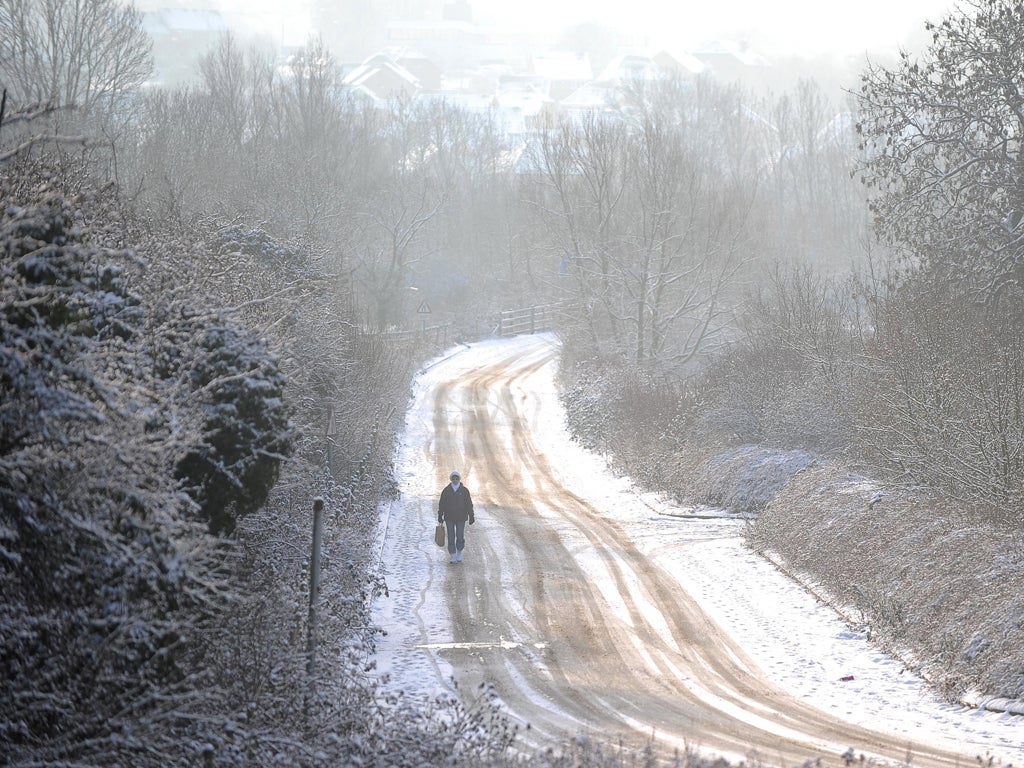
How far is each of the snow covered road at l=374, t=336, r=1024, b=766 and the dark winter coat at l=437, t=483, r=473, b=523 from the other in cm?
83

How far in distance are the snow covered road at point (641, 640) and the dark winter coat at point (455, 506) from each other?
0.83m

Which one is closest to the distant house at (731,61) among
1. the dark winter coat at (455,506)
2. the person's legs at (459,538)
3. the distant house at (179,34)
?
the distant house at (179,34)

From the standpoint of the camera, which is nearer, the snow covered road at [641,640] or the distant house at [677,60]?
the snow covered road at [641,640]

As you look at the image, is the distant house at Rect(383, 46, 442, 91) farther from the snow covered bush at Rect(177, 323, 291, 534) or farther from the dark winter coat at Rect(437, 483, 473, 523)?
the snow covered bush at Rect(177, 323, 291, 534)

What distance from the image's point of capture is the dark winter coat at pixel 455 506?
62.1ft

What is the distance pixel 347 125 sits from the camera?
58938 mm

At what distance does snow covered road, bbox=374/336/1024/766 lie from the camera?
37.5ft

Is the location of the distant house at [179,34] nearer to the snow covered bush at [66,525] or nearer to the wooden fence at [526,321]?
the wooden fence at [526,321]

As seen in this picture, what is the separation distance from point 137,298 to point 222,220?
13.8 m

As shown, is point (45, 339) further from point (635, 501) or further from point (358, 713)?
point (635, 501)

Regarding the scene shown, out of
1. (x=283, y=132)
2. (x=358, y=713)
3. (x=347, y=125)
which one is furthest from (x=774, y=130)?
(x=358, y=713)

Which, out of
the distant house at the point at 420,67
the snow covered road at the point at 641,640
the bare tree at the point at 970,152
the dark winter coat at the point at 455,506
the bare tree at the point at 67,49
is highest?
the distant house at the point at 420,67

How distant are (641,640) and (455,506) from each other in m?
5.02

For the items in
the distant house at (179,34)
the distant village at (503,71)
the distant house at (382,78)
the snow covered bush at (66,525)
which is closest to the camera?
the snow covered bush at (66,525)
